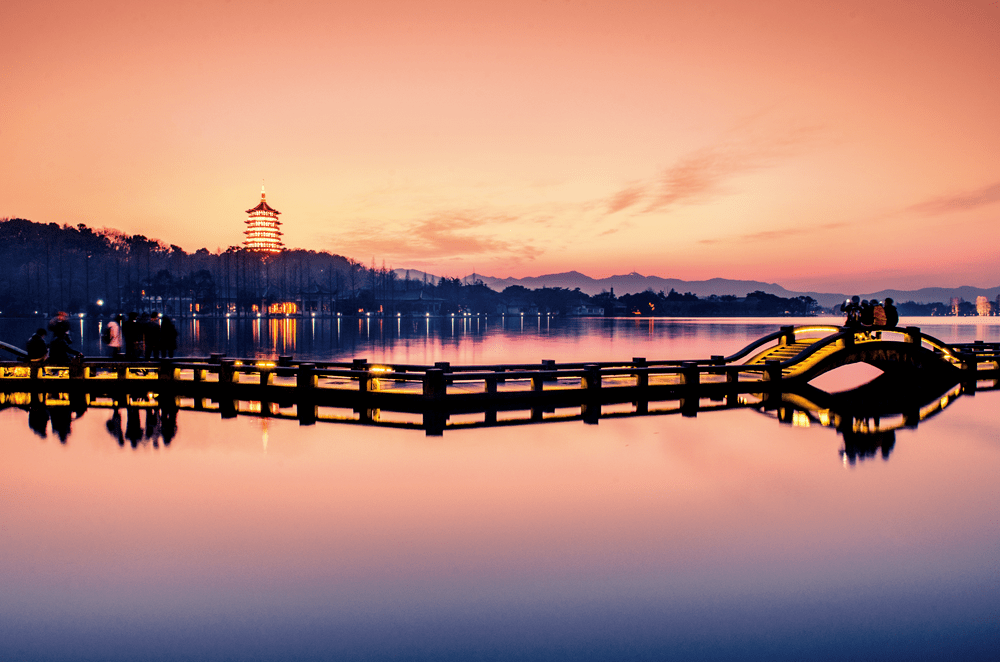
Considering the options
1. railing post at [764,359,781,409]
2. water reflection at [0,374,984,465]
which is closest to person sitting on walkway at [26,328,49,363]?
water reflection at [0,374,984,465]

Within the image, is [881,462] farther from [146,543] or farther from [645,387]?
[146,543]

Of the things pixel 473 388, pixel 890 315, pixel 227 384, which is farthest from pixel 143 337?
pixel 890 315

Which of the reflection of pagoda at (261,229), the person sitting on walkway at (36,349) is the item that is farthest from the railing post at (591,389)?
the reflection of pagoda at (261,229)

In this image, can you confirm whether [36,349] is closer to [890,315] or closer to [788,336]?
[788,336]

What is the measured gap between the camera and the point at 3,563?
6.59m

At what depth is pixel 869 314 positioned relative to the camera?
66.2ft

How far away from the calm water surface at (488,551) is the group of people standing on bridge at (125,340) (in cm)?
683

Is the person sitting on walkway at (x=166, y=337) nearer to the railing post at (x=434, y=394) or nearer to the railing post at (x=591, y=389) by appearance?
the railing post at (x=434, y=394)

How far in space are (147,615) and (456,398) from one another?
9020 mm

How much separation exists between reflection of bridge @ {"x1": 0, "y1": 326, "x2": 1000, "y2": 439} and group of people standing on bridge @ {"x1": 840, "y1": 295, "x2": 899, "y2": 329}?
473 millimetres

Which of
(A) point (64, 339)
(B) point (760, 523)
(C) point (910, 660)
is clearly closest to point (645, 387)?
(B) point (760, 523)

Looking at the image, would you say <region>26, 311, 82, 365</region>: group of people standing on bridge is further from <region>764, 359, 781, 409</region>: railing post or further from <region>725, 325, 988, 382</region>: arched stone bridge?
<region>764, 359, 781, 409</region>: railing post

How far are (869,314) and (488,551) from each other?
18972 millimetres

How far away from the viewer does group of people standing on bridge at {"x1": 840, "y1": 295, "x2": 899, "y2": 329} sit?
20.2m
